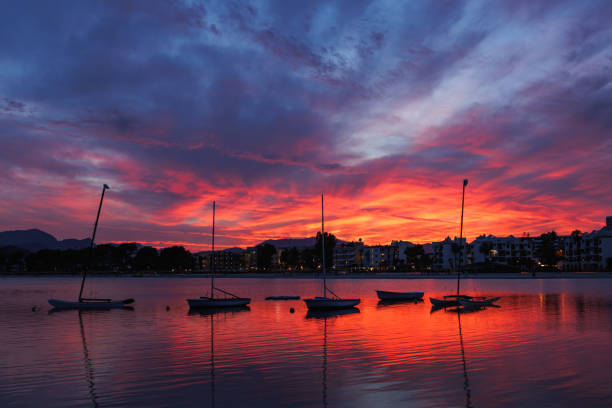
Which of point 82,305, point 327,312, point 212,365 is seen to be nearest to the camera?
point 212,365

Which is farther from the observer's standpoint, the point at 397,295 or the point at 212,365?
the point at 397,295

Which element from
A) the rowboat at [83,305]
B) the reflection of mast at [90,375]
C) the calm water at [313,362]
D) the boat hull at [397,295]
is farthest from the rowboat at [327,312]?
the rowboat at [83,305]

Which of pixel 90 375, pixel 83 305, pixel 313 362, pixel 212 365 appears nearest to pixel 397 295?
pixel 83 305

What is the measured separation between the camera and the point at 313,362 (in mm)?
27406

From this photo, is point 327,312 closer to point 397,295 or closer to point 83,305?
point 397,295

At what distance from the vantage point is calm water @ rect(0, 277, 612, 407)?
19484 mm

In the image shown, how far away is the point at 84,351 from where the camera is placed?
32.4 m

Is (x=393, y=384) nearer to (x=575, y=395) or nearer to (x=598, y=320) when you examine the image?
(x=575, y=395)

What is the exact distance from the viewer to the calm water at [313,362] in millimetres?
19484

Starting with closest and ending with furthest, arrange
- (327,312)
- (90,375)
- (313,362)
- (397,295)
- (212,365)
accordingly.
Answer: (90,375) < (212,365) < (313,362) < (327,312) < (397,295)

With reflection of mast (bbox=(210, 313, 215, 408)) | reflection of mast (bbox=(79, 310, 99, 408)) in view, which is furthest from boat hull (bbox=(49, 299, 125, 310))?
reflection of mast (bbox=(79, 310, 99, 408))

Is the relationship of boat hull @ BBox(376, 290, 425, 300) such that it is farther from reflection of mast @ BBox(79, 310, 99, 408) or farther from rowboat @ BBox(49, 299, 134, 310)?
reflection of mast @ BBox(79, 310, 99, 408)

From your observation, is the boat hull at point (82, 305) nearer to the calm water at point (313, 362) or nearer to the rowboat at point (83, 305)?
the rowboat at point (83, 305)

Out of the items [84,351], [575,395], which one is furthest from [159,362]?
[575,395]
